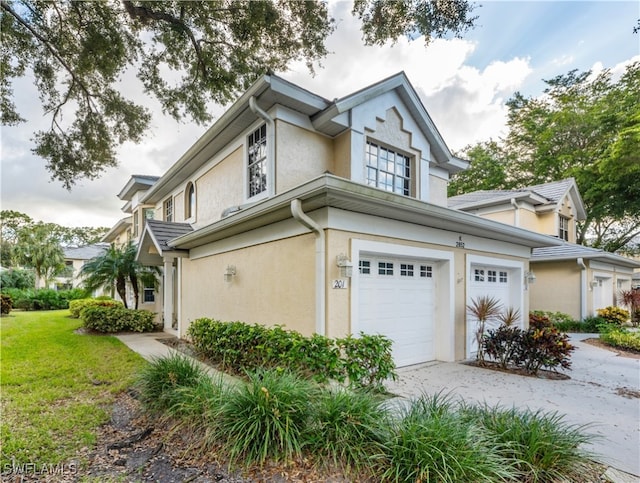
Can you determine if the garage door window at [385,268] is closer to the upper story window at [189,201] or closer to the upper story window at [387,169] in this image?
the upper story window at [387,169]

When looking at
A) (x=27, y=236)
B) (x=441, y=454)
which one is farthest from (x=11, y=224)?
(x=441, y=454)

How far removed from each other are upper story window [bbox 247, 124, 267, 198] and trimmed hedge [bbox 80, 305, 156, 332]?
760 cm

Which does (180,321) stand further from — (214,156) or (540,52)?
(540,52)

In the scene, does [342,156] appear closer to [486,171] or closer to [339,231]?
[339,231]

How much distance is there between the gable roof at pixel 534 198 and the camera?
1761cm

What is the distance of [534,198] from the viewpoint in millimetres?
17734

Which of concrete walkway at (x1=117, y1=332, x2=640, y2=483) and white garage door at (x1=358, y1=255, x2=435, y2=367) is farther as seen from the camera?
white garage door at (x1=358, y1=255, x2=435, y2=367)

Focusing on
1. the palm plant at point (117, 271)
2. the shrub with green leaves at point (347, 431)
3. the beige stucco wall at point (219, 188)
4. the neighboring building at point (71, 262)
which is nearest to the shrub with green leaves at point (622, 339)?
the shrub with green leaves at point (347, 431)

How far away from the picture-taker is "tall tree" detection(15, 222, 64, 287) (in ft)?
100

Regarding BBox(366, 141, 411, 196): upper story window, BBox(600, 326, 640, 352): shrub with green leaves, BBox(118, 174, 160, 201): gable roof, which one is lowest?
BBox(600, 326, 640, 352): shrub with green leaves

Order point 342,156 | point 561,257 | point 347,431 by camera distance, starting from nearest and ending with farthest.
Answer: point 347,431 < point 342,156 < point 561,257

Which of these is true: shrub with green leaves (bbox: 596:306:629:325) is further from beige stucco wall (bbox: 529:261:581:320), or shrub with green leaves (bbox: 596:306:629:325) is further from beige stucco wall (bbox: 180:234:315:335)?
beige stucco wall (bbox: 180:234:315:335)

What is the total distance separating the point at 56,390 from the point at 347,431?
5.49m

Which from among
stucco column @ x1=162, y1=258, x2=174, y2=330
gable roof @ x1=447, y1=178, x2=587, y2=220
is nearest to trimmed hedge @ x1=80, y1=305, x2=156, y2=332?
stucco column @ x1=162, y1=258, x2=174, y2=330
